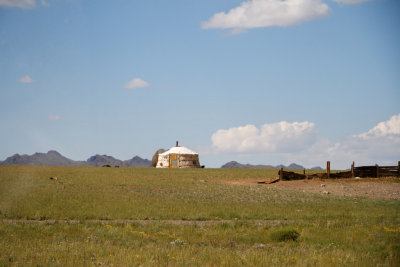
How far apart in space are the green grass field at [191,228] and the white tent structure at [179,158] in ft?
145

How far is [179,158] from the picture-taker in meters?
78.4

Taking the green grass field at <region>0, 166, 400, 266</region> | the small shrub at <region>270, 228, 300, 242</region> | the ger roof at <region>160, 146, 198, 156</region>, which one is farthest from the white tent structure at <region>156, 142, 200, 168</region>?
the small shrub at <region>270, 228, 300, 242</region>

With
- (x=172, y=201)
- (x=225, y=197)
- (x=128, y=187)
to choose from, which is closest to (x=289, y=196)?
(x=225, y=197)

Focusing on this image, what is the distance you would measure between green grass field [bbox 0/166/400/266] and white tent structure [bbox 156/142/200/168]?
44.3 m

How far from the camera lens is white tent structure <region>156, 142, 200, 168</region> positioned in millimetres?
78312

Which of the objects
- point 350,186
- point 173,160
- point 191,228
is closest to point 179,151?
point 173,160

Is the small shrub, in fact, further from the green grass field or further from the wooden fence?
the wooden fence

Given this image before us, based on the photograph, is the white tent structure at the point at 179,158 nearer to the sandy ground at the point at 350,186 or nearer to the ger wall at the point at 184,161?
the ger wall at the point at 184,161

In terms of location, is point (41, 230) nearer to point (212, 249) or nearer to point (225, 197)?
point (212, 249)

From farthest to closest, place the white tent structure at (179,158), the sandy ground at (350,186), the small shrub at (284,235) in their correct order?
the white tent structure at (179,158) → the sandy ground at (350,186) → the small shrub at (284,235)

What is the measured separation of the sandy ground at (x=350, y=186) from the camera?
3628cm

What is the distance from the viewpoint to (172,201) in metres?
28.8

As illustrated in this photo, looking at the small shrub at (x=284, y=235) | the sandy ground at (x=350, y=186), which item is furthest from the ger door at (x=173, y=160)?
the small shrub at (x=284, y=235)

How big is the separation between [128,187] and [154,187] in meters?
2.18
